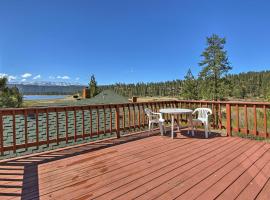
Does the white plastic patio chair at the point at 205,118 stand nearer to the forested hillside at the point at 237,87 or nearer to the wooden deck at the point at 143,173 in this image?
the wooden deck at the point at 143,173

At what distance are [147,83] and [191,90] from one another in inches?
2540

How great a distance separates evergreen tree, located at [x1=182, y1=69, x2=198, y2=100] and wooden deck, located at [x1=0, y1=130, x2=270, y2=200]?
75.5ft

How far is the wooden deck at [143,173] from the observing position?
219cm

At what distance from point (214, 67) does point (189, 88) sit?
7.45 meters

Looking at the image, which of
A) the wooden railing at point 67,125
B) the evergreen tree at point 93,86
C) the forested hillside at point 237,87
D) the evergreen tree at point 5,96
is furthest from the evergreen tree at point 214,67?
the evergreen tree at point 5,96

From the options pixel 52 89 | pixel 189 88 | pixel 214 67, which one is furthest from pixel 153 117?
pixel 52 89

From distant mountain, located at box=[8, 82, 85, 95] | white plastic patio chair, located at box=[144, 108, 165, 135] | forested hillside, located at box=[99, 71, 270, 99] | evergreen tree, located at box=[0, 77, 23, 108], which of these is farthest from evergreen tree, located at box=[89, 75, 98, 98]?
distant mountain, located at box=[8, 82, 85, 95]

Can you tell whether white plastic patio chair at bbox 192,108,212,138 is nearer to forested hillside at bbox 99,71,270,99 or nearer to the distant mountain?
forested hillside at bbox 99,71,270,99

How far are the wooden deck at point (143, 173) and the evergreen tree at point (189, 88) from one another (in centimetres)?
2301

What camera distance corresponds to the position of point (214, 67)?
20.1 meters

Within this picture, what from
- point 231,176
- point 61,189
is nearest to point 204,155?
point 231,176

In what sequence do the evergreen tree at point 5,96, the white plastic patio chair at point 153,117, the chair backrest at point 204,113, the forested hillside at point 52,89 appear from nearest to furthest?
1. the chair backrest at point 204,113
2. the white plastic patio chair at point 153,117
3. the evergreen tree at point 5,96
4. the forested hillside at point 52,89

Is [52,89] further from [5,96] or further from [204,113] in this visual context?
Result: [204,113]

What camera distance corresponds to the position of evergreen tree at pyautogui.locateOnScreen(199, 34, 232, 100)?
Answer: 65.2 ft
